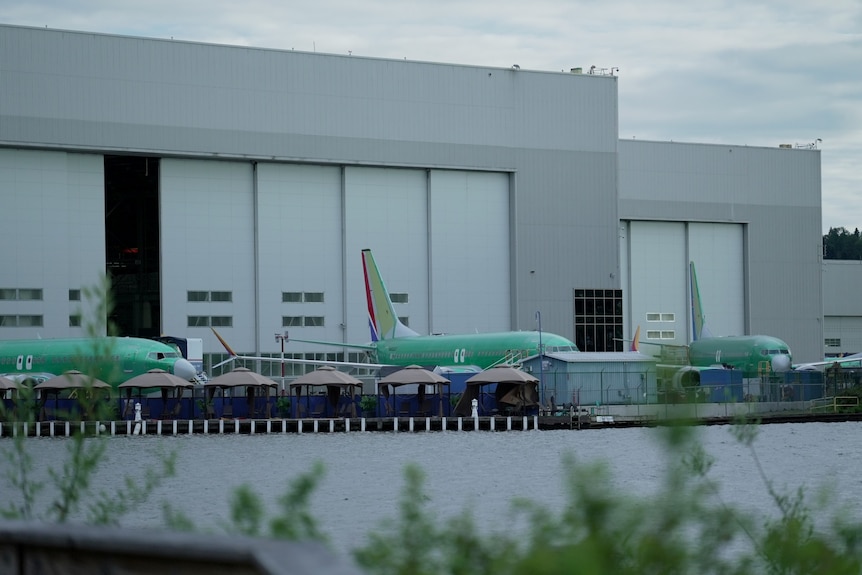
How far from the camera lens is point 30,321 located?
75312mm

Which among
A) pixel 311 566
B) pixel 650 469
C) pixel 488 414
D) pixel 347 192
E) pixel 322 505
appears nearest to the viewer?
pixel 311 566

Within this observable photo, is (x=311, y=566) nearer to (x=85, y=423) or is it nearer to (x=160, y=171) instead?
(x=85, y=423)

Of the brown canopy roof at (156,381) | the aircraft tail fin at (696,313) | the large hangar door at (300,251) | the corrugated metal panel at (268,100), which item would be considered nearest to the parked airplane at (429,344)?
the large hangar door at (300,251)

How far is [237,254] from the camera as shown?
79812mm

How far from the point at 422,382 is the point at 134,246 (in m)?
36.5

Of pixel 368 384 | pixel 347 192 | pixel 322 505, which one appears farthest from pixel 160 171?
pixel 322 505

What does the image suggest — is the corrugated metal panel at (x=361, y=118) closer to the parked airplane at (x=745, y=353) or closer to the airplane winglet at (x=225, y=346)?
the parked airplane at (x=745, y=353)

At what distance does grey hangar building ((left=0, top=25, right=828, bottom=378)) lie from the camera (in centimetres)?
7438

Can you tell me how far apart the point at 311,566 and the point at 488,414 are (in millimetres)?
64256

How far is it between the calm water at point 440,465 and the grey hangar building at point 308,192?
17064 mm

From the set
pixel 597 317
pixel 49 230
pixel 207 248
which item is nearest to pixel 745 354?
pixel 597 317

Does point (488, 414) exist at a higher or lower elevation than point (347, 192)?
lower

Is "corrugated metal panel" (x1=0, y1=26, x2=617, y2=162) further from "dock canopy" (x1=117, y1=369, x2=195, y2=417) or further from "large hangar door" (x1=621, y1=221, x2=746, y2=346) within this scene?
"dock canopy" (x1=117, y1=369, x2=195, y2=417)

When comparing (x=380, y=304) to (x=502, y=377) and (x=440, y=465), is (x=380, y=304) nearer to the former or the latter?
(x=502, y=377)
